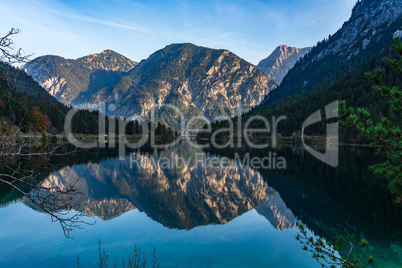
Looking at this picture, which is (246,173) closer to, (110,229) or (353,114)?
(110,229)

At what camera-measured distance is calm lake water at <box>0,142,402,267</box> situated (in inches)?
678

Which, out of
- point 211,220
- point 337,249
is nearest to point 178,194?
point 211,220

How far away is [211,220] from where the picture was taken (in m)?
26.5

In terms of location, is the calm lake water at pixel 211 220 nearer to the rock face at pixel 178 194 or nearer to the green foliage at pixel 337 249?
the rock face at pixel 178 194

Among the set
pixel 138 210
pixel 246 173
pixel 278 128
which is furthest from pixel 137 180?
pixel 278 128

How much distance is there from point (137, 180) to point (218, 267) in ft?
113

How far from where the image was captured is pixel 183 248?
1888 cm

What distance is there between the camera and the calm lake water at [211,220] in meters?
17.2

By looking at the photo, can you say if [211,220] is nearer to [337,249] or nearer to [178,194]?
[178,194]

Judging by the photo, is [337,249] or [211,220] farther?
[211,220]

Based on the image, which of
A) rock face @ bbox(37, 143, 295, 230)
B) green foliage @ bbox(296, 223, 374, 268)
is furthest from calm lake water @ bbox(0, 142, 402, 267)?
green foliage @ bbox(296, 223, 374, 268)

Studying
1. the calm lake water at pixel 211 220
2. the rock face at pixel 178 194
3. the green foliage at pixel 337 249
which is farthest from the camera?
the rock face at pixel 178 194

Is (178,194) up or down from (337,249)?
down

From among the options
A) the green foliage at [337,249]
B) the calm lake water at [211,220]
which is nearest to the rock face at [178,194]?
the calm lake water at [211,220]
